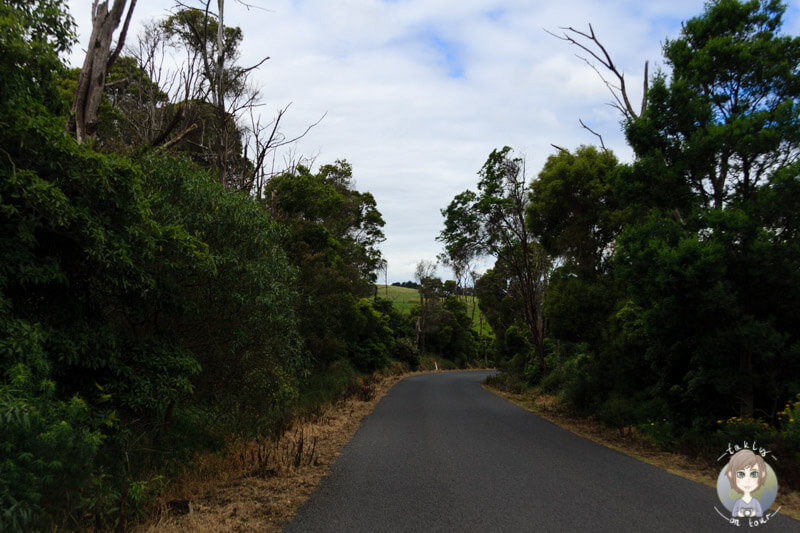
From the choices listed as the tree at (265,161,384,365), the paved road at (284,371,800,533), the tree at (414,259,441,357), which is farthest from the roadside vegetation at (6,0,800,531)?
the tree at (414,259,441,357)

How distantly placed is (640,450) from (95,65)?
1242 centimetres

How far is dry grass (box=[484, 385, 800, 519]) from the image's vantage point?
259 inches

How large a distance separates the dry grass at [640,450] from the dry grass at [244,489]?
569cm

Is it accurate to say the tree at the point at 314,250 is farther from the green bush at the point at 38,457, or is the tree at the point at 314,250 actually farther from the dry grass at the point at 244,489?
the green bush at the point at 38,457

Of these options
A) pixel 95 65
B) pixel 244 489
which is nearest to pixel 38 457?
pixel 244 489

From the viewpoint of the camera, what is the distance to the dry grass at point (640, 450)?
259 inches

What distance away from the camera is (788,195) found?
8.41 metres

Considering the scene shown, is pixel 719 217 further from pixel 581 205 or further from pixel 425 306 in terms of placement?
pixel 425 306

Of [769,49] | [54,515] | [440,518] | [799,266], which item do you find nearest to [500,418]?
[799,266]

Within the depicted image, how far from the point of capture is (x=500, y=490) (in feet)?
22.1

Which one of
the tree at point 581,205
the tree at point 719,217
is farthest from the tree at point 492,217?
the tree at point 719,217

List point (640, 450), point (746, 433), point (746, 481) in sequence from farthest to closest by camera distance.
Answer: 1. point (640, 450)
2. point (746, 433)
3. point (746, 481)

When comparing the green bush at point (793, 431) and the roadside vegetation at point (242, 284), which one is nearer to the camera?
the roadside vegetation at point (242, 284)

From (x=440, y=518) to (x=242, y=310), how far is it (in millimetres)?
4726
